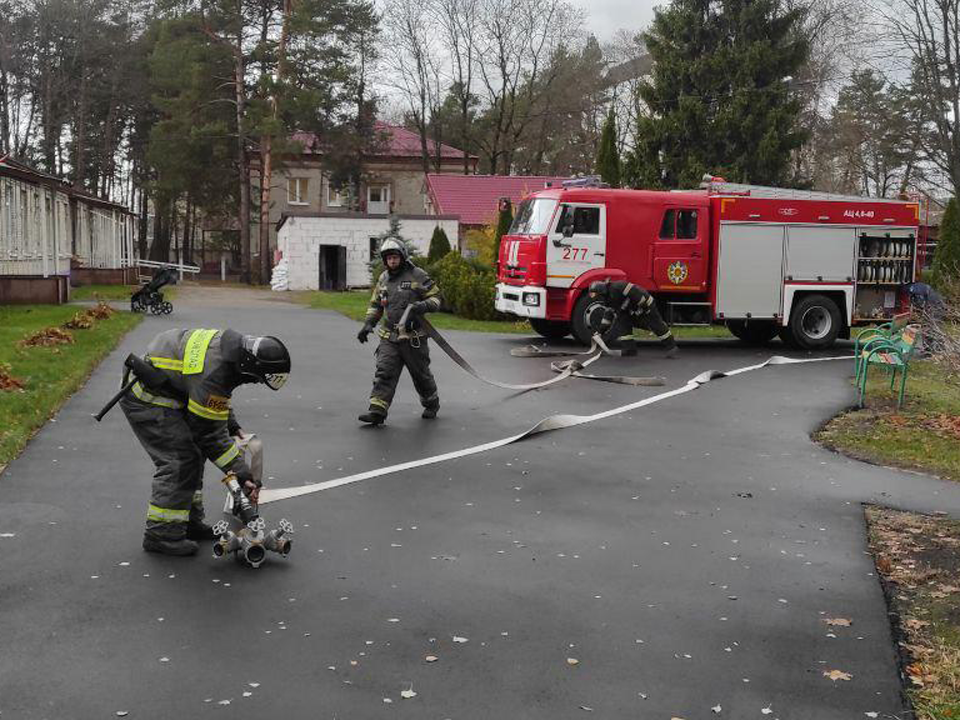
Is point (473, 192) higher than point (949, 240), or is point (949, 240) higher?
point (473, 192)

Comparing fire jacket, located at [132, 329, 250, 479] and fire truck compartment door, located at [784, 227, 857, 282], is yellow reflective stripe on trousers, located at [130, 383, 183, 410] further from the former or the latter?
fire truck compartment door, located at [784, 227, 857, 282]

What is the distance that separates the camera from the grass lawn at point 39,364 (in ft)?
30.2

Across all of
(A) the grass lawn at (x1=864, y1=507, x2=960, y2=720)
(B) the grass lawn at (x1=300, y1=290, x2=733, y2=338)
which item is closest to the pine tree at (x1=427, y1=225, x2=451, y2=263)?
(B) the grass lawn at (x1=300, y1=290, x2=733, y2=338)

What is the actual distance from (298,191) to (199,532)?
57251 millimetres

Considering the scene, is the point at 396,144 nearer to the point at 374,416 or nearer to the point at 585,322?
the point at 585,322

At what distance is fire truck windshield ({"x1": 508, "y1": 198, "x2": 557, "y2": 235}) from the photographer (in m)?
19.0

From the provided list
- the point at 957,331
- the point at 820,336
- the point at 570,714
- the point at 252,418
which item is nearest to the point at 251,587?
the point at 570,714

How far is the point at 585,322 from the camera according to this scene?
18781mm

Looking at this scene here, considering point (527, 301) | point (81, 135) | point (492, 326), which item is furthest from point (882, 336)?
point (81, 135)

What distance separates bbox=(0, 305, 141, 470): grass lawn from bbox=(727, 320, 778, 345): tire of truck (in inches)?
459

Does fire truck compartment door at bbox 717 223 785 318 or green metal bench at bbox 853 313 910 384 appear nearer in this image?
green metal bench at bbox 853 313 910 384

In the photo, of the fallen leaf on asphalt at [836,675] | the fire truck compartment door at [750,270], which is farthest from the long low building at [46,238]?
the fallen leaf on asphalt at [836,675]

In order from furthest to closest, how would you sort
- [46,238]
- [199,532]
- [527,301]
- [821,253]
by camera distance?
[46,238], [821,253], [527,301], [199,532]

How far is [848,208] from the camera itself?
20.3m
